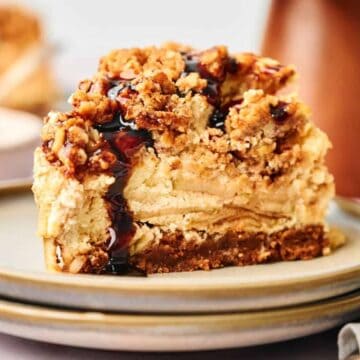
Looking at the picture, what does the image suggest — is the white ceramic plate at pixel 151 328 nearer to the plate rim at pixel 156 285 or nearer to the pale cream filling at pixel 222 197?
the plate rim at pixel 156 285

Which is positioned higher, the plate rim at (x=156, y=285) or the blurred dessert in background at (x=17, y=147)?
the plate rim at (x=156, y=285)

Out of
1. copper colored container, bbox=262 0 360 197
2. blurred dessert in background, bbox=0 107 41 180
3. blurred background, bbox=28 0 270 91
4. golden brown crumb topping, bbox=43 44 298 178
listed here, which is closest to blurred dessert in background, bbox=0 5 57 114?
blurred background, bbox=28 0 270 91

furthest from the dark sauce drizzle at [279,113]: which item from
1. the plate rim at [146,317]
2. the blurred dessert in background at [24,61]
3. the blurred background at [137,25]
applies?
the blurred background at [137,25]

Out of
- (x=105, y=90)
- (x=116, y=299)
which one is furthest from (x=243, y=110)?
(x=116, y=299)

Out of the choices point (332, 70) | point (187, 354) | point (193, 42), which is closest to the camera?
point (187, 354)

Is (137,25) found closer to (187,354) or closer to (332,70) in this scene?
(332,70)

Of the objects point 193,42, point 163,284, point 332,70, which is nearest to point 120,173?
point 163,284

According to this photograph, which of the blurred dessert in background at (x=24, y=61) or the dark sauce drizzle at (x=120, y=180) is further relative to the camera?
the blurred dessert in background at (x=24, y=61)
